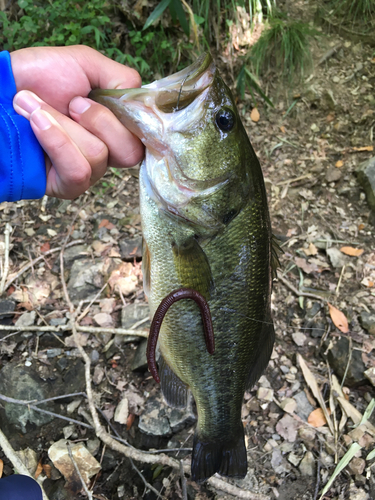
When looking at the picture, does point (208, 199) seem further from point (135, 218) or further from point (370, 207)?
point (370, 207)

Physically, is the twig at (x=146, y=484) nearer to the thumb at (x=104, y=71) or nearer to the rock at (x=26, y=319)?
the rock at (x=26, y=319)

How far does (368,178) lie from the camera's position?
3715mm

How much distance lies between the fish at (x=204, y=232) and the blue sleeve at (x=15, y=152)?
31 cm

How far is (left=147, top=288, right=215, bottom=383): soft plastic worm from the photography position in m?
1.28

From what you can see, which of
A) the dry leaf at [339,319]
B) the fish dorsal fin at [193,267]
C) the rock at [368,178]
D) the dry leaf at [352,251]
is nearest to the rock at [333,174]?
the rock at [368,178]

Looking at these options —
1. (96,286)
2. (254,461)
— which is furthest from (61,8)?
(254,461)

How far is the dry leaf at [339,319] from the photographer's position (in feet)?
9.24

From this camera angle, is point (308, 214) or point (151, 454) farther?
point (308, 214)

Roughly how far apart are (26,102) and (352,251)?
9.94 ft

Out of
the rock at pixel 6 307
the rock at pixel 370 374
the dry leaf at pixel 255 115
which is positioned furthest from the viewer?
the dry leaf at pixel 255 115

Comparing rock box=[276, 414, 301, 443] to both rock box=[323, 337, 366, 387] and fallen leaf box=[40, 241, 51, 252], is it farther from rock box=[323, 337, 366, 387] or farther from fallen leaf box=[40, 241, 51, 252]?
fallen leaf box=[40, 241, 51, 252]

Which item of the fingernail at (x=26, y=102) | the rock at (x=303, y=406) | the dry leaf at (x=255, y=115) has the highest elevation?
the fingernail at (x=26, y=102)

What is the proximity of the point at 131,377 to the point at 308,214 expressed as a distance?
7.97ft

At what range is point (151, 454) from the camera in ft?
6.86
